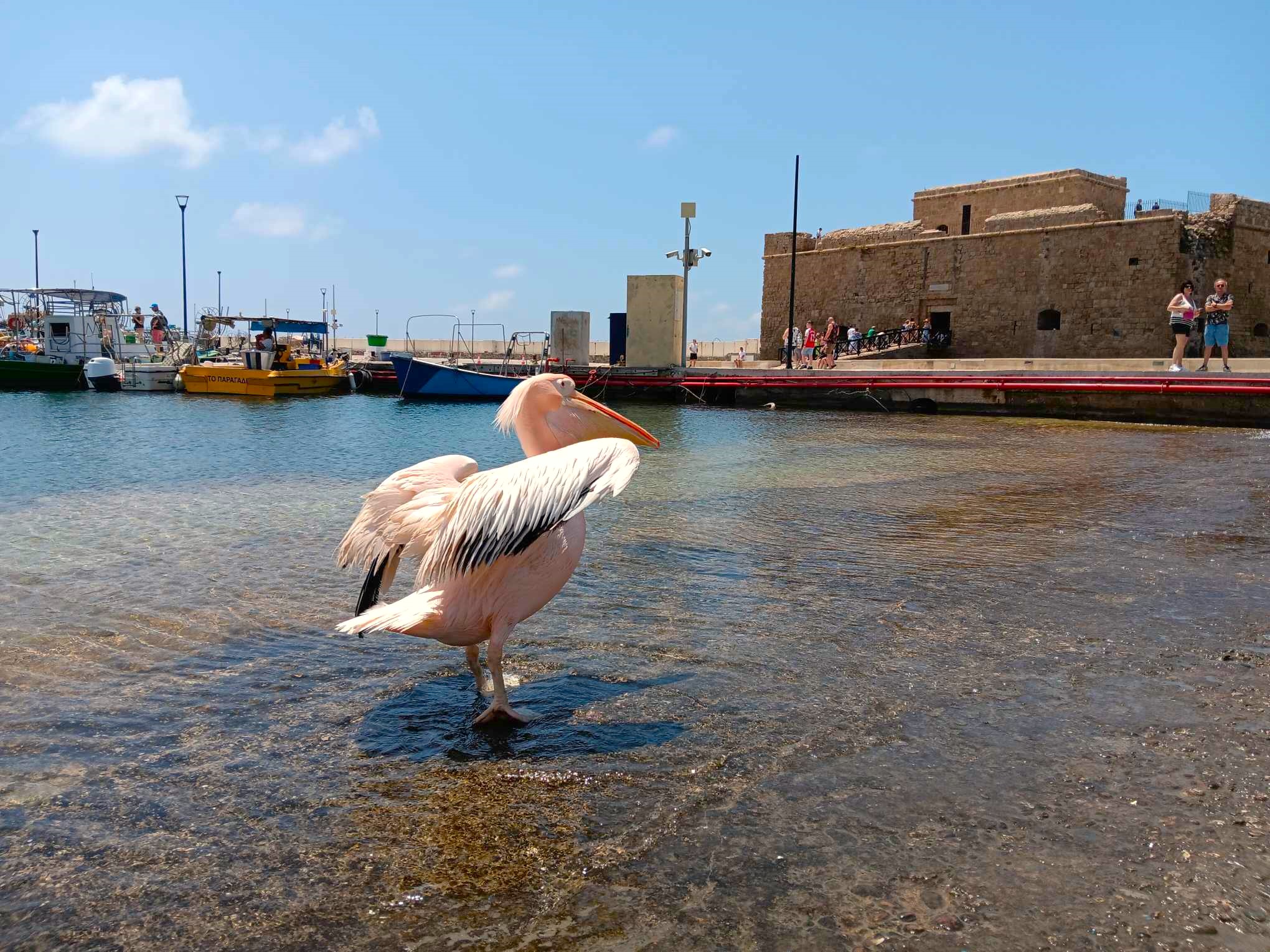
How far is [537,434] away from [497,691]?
1094mm

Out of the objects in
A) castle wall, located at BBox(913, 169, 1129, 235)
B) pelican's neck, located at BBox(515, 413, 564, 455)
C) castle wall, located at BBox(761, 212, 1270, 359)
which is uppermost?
castle wall, located at BBox(913, 169, 1129, 235)

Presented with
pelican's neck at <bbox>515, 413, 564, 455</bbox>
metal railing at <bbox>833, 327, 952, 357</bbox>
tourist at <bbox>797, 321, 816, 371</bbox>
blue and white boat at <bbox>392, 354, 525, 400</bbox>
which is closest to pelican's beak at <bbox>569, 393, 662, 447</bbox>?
pelican's neck at <bbox>515, 413, 564, 455</bbox>

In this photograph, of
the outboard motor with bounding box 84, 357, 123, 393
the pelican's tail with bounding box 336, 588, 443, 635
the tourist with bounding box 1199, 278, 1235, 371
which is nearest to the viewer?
the pelican's tail with bounding box 336, 588, 443, 635

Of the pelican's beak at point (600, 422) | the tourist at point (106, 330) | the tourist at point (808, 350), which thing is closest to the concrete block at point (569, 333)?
the tourist at point (808, 350)

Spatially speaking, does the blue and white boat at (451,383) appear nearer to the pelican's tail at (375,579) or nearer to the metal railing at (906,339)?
the metal railing at (906,339)

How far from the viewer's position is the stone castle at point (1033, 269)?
2820 centimetres

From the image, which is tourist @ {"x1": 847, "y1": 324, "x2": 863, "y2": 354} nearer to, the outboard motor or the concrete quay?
the concrete quay

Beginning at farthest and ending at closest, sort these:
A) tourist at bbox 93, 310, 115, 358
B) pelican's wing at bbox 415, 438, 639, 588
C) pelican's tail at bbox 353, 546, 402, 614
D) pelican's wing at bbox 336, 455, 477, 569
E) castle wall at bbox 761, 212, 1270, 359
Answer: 1. tourist at bbox 93, 310, 115, 358
2. castle wall at bbox 761, 212, 1270, 359
3. pelican's tail at bbox 353, 546, 402, 614
4. pelican's wing at bbox 336, 455, 477, 569
5. pelican's wing at bbox 415, 438, 639, 588

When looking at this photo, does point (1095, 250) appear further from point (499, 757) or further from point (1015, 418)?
point (499, 757)

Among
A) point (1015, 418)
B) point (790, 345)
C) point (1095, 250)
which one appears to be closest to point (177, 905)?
point (1015, 418)

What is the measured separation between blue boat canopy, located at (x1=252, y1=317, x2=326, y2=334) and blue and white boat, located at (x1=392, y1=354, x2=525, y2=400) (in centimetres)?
707

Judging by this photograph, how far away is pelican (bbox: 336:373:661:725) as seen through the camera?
3217 mm

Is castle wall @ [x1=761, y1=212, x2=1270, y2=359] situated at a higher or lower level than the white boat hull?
higher

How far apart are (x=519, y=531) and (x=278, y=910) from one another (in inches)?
51.5
